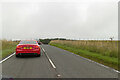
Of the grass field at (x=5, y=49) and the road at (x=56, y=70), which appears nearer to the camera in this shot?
the road at (x=56, y=70)

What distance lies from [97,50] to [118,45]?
289 cm

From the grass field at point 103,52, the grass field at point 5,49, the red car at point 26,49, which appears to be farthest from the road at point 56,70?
the grass field at point 5,49

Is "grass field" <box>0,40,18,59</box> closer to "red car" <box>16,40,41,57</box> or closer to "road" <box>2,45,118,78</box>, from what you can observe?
"red car" <box>16,40,41,57</box>

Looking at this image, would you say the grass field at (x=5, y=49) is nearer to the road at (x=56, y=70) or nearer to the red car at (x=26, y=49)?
the red car at (x=26, y=49)

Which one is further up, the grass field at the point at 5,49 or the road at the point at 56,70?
the grass field at the point at 5,49

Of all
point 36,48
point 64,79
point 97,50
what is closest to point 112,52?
point 97,50

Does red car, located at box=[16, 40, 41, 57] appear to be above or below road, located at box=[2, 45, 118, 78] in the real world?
above

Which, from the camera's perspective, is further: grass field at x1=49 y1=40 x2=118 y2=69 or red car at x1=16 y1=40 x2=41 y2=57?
red car at x1=16 y1=40 x2=41 y2=57

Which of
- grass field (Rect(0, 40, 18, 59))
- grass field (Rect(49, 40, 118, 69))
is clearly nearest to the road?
grass field (Rect(49, 40, 118, 69))

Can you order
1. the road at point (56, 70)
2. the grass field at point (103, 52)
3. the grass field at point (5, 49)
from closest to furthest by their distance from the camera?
1. the road at point (56, 70)
2. the grass field at point (103, 52)
3. the grass field at point (5, 49)

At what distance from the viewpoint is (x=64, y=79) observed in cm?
583

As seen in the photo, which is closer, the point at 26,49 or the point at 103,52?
the point at 26,49

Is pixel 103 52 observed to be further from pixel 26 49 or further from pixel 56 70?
pixel 56 70

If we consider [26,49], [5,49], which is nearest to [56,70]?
[26,49]
